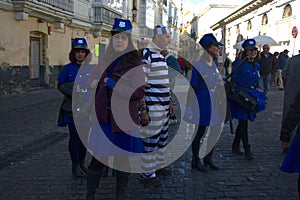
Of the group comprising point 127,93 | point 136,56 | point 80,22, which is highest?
point 80,22

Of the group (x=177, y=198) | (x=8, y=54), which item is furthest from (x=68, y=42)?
(x=177, y=198)

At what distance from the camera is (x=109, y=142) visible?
3.08 m

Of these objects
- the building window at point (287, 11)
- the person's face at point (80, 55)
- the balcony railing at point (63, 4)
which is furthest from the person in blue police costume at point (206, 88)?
the building window at point (287, 11)

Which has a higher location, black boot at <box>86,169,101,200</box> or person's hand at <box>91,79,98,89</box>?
person's hand at <box>91,79,98,89</box>

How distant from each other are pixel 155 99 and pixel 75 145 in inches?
48.7

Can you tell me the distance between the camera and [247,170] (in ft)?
15.3

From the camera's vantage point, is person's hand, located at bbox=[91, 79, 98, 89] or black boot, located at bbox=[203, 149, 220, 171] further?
black boot, located at bbox=[203, 149, 220, 171]

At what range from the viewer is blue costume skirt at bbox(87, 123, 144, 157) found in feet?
10.1

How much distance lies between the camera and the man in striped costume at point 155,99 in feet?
13.3

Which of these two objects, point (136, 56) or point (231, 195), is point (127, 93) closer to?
point (136, 56)

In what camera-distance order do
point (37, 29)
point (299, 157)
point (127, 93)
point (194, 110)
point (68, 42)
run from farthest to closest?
1. point (68, 42)
2. point (37, 29)
3. point (194, 110)
4. point (127, 93)
5. point (299, 157)

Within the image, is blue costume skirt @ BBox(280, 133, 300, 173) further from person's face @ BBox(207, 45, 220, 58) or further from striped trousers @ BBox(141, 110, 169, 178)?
person's face @ BBox(207, 45, 220, 58)

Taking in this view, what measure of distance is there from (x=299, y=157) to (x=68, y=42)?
18160mm

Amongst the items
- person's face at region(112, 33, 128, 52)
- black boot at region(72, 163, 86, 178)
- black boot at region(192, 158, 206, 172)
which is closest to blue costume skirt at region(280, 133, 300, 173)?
person's face at region(112, 33, 128, 52)
